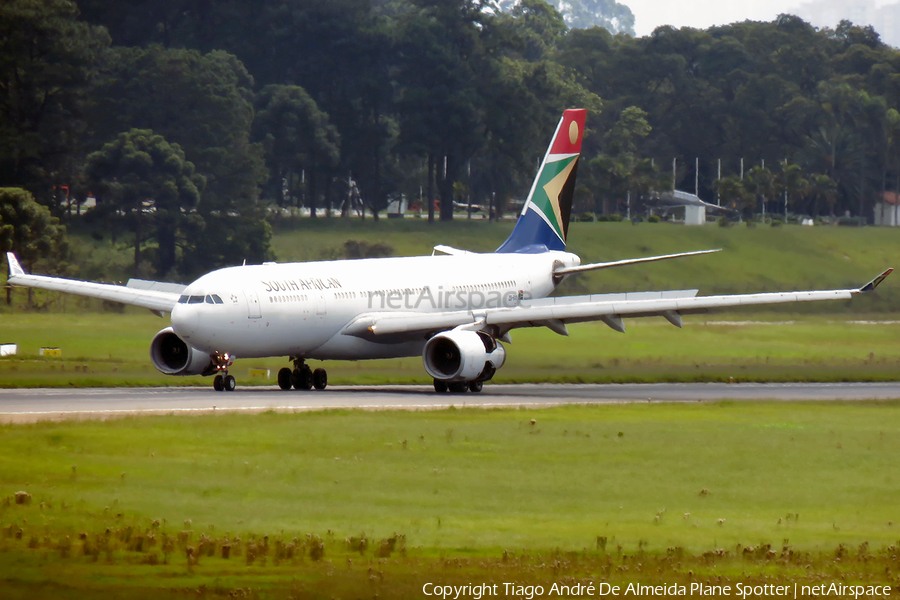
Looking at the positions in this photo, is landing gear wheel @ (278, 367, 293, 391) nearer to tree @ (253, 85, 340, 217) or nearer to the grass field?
the grass field

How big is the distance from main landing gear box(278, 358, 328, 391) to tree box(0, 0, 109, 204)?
63.9 meters

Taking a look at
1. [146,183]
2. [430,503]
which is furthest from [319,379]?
[146,183]

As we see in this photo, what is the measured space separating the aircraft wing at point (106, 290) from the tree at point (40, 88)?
2251 inches

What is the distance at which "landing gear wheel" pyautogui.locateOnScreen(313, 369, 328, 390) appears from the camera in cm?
4350

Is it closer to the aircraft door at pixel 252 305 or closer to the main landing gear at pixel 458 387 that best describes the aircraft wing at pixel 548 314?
the main landing gear at pixel 458 387

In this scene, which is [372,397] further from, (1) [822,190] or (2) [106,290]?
(1) [822,190]

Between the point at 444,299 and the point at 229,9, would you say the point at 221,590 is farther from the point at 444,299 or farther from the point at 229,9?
the point at 229,9

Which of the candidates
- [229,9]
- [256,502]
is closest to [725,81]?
[229,9]

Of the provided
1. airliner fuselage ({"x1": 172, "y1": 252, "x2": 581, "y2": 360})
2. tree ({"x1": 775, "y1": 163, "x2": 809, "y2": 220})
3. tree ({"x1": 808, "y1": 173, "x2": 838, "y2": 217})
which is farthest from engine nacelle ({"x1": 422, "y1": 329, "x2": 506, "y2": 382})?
tree ({"x1": 808, "y1": 173, "x2": 838, "y2": 217})

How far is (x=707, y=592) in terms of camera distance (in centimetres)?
1527

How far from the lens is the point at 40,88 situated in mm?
105688

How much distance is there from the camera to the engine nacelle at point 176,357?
42.4 meters

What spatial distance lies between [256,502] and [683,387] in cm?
2691

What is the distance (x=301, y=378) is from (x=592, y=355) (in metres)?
16.7
